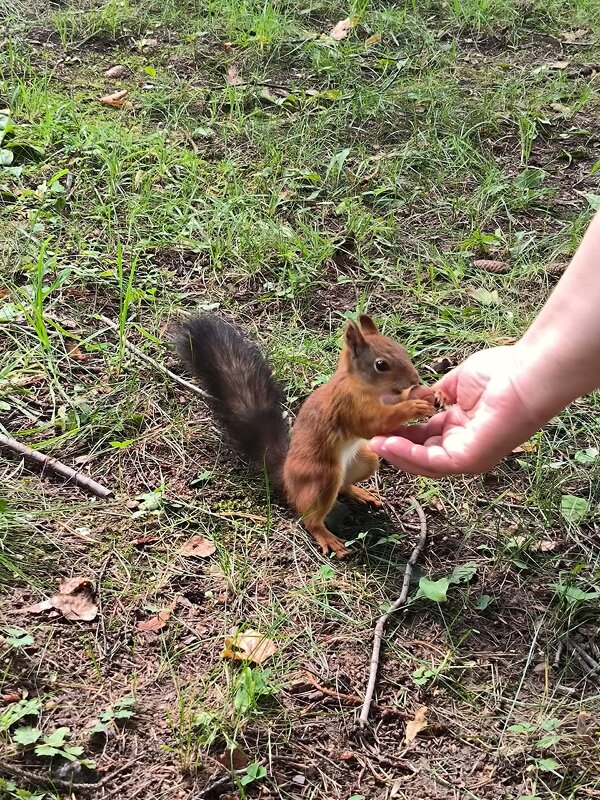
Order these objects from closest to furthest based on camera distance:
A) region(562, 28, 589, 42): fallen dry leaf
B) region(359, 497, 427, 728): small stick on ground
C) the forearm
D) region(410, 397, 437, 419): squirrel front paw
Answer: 1. the forearm
2. region(359, 497, 427, 728): small stick on ground
3. region(410, 397, 437, 419): squirrel front paw
4. region(562, 28, 589, 42): fallen dry leaf

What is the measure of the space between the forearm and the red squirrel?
45cm

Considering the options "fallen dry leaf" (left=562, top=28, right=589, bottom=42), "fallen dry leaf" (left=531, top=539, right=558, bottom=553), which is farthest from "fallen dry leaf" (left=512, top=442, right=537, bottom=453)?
"fallen dry leaf" (left=562, top=28, right=589, bottom=42)

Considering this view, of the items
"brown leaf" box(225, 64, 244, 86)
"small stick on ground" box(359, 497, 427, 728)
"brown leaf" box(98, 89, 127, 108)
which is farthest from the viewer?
"brown leaf" box(225, 64, 244, 86)

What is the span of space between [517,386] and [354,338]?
60 centimetres

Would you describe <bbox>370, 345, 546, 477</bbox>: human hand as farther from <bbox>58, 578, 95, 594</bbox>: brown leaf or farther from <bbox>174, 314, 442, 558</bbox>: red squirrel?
<bbox>58, 578, 95, 594</bbox>: brown leaf

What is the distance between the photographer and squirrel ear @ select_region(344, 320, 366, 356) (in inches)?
80.7

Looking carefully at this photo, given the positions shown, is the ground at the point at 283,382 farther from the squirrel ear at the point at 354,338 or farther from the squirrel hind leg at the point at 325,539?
the squirrel ear at the point at 354,338

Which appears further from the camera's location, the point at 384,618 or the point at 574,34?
the point at 574,34

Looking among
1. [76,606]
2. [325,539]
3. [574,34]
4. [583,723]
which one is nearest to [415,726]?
[583,723]

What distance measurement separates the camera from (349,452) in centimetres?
211

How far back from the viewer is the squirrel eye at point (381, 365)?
6.74ft

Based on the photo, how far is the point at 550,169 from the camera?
3482 millimetres

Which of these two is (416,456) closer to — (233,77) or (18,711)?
(18,711)

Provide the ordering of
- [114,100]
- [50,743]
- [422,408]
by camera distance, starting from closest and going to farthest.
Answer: [50,743]
[422,408]
[114,100]
